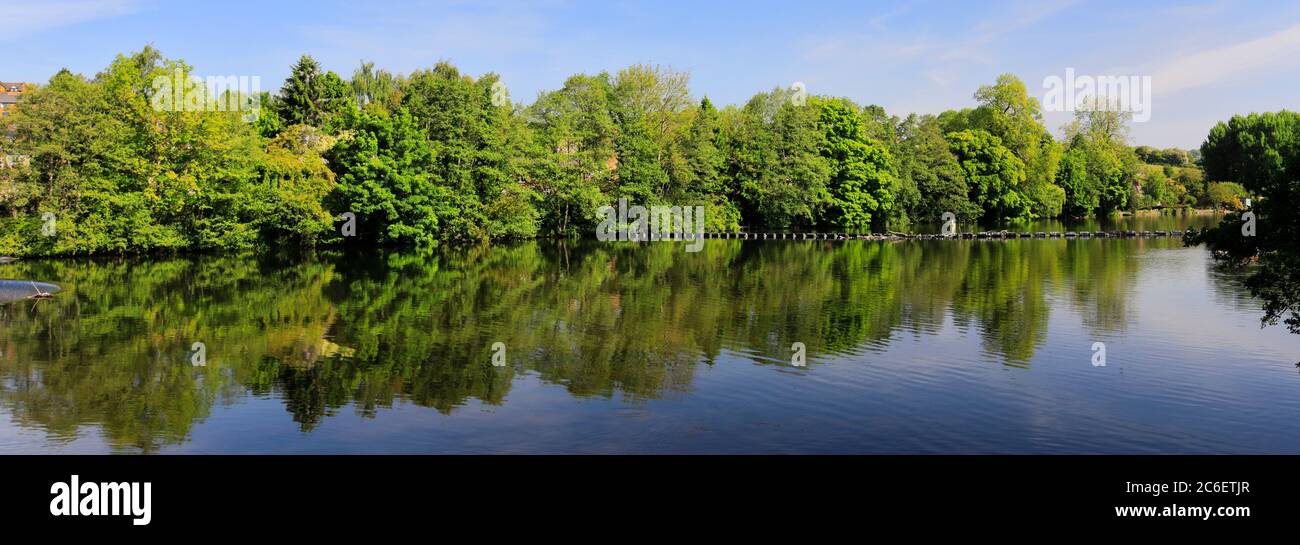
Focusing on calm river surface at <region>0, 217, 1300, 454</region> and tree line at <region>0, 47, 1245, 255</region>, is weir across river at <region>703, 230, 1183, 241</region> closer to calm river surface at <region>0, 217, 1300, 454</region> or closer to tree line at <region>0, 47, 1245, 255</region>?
tree line at <region>0, 47, 1245, 255</region>

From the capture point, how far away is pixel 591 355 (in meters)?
20.2

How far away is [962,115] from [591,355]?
8464 cm

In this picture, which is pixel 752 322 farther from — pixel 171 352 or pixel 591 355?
pixel 171 352

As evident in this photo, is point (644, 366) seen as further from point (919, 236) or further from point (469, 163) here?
point (919, 236)

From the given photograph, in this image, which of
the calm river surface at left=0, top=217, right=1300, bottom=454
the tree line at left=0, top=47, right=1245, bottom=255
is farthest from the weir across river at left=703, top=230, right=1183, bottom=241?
the calm river surface at left=0, top=217, right=1300, bottom=454

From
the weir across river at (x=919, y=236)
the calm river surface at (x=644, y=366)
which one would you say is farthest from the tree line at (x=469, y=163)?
the calm river surface at (x=644, y=366)

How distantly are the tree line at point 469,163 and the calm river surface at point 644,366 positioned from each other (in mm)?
9165

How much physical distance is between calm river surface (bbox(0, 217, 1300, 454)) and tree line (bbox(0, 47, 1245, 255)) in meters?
9.16

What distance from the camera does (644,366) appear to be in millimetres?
19109
